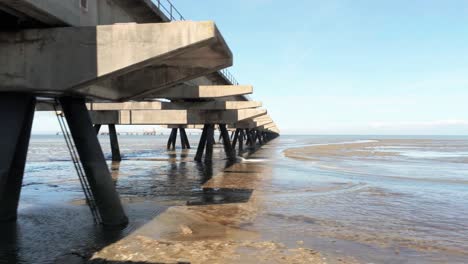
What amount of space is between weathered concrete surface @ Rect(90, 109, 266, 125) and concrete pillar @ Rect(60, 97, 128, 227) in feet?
55.2

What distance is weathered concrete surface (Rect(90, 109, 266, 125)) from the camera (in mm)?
27812

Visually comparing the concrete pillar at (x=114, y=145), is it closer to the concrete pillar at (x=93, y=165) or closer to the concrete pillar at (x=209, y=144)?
the concrete pillar at (x=209, y=144)

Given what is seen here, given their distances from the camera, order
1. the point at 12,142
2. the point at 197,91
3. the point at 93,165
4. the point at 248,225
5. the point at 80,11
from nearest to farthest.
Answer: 1. the point at 12,142
2. the point at 80,11
3. the point at 93,165
4. the point at 248,225
5. the point at 197,91

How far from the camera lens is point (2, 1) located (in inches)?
293

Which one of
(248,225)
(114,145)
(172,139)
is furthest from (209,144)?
(248,225)

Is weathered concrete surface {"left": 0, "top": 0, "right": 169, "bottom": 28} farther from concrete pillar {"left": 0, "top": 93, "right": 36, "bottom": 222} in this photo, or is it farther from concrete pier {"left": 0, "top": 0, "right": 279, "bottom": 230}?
concrete pillar {"left": 0, "top": 93, "right": 36, "bottom": 222}

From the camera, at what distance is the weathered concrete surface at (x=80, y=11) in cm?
800

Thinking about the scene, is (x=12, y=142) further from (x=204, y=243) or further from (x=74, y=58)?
(x=204, y=243)

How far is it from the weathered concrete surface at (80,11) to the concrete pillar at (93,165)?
2011 mm

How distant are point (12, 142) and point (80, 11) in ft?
9.89

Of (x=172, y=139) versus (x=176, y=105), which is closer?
(x=176, y=105)

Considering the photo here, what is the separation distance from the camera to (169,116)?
28.3 m

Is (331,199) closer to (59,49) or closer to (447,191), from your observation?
(447,191)

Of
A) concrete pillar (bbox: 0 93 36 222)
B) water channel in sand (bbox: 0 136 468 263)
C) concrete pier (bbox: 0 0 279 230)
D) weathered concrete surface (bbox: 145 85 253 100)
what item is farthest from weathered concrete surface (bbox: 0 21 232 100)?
weathered concrete surface (bbox: 145 85 253 100)
